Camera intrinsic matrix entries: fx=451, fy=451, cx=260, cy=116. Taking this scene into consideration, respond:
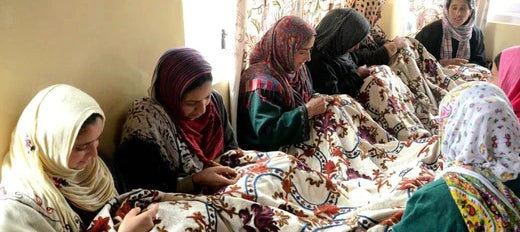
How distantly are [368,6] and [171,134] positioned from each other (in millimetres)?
1984

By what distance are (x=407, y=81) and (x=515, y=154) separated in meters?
1.69

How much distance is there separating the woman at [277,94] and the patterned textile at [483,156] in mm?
811

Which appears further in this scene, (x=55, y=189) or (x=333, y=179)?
(x=333, y=179)

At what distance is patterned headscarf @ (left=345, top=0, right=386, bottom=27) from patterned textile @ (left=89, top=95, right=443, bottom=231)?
3.45 ft

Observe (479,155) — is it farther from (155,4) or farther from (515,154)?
(155,4)

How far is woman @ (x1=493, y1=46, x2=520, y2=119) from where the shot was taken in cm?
189

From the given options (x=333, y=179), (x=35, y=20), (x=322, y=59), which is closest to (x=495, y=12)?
(x=322, y=59)

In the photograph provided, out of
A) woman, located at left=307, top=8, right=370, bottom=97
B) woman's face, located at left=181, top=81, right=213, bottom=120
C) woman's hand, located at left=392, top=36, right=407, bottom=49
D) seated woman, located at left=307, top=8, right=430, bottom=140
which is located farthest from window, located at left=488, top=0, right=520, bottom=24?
woman's face, located at left=181, top=81, right=213, bottom=120

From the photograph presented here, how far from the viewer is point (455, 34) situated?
131 inches

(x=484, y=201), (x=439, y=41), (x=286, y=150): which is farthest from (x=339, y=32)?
(x=484, y=201)

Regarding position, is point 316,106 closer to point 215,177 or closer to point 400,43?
point 215,177

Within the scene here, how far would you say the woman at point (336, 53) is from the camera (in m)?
2.50

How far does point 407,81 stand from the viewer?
108 inches

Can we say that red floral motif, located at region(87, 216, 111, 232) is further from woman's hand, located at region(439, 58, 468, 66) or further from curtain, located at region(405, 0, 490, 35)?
curtain, located at region(405, 0, 490, 35)
